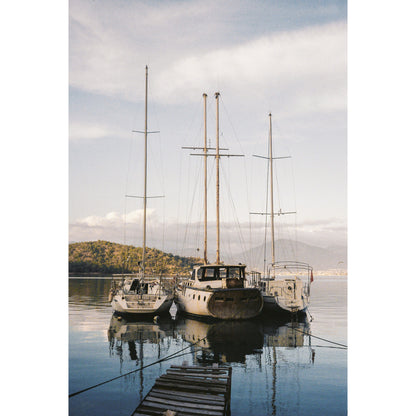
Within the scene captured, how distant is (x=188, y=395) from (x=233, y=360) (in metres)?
4.15

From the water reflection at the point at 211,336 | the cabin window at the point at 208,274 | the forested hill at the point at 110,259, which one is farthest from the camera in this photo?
the forested hill at the point at 110,259

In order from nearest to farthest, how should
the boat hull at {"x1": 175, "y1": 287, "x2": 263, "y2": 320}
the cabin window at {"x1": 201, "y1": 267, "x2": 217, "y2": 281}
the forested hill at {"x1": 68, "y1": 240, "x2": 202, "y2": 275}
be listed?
the boat hull at {"x1": 175, "y1": 287, "x2": 263, "y2": 320} → the cabin window at {"x1": 201, "y1": 267, "x2": 217, "y2": 281} → the forested hill at {"x1": 68, "y1": 240, "x2": 202, "y2": 275}

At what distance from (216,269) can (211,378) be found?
11442mm

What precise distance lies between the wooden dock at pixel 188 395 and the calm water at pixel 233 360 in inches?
22.4

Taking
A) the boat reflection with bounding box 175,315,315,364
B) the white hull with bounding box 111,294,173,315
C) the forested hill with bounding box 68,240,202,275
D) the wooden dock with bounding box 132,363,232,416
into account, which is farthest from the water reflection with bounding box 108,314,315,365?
the forested hill with bounding box 68,240,202,275

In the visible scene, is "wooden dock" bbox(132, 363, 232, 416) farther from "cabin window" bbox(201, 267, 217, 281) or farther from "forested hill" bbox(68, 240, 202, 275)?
"forested hill" bbox(68, 240, 202, 275)

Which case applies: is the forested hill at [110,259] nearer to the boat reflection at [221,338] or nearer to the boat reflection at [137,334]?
the boat reflection at [137,334]

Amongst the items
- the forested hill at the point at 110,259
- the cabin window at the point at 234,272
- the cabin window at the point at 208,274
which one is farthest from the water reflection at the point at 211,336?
the forested hill at the point at 110,259

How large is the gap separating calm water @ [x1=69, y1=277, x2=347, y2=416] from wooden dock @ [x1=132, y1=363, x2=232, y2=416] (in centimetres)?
57

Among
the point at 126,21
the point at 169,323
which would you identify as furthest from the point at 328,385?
the point at 169,323

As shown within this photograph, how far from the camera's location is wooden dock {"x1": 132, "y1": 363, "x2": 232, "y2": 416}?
4832 mm

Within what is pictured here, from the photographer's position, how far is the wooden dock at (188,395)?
4.83 metres
